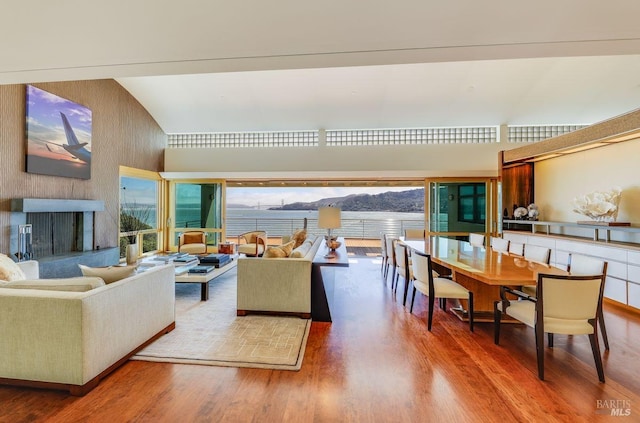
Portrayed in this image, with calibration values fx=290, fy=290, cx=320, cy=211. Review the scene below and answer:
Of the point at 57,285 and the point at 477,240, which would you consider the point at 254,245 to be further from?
the point at 477,240

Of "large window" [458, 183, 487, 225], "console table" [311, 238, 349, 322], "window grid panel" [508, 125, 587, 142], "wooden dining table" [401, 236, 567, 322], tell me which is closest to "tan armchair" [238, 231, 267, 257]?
"console table" [311, 238, 349, 322]

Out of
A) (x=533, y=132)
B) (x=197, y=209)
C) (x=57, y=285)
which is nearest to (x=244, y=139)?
(x=197, y=209)

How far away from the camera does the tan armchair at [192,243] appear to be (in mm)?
6367

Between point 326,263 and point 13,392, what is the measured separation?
270 cm

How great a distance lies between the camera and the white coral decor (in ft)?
14.3

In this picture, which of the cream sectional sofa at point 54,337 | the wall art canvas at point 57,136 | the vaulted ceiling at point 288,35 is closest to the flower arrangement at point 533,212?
the vaulted ceiling at point 288,35

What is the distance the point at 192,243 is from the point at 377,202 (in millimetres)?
9102

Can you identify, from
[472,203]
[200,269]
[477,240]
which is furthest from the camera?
[472,203]

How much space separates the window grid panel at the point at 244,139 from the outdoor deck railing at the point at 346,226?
4.21 m

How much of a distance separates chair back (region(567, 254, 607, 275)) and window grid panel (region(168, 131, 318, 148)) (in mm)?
5335

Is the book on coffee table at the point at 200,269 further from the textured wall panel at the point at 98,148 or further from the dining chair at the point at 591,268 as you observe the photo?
the dining chair at the point at 591,268

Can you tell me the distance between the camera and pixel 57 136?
4.73 m

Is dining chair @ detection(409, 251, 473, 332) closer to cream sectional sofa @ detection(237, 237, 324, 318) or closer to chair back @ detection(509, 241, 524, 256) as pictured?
cream sectional sofa @ detection(237, 237, 324, 318)

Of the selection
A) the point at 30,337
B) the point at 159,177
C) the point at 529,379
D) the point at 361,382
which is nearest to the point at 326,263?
the point at 361,382
